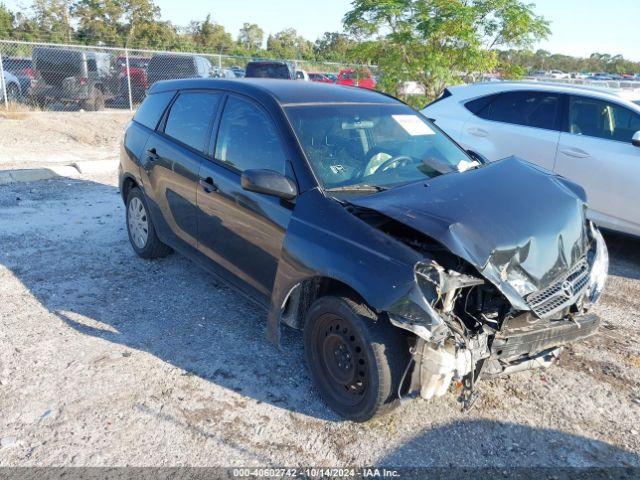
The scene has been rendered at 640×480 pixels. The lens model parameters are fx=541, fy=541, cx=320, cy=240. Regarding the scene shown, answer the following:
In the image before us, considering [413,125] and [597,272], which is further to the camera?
[413,125]

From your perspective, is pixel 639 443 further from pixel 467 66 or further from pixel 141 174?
pixel 467 66

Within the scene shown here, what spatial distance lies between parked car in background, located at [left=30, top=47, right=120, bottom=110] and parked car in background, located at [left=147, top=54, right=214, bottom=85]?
185 centimetres

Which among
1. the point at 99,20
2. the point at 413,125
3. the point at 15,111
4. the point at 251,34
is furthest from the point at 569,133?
the point at 251,34

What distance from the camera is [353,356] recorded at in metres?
3.05

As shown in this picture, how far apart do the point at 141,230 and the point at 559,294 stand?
3.95 m

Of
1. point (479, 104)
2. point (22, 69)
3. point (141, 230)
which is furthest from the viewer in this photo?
point (22, 69)

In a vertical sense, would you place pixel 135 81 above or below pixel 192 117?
below

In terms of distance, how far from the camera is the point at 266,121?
3.78 meters

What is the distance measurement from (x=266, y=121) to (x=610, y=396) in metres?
2.91

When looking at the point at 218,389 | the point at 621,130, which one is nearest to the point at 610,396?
the point at 218,389

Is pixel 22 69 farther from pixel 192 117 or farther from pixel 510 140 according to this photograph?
pixel 510 140

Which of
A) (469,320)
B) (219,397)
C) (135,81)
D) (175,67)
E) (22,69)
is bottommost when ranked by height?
(219,397)

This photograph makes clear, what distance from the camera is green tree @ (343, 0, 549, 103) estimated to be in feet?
31.9

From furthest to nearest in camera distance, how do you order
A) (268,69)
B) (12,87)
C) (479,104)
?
(268,69), (12,87), (479,104)
